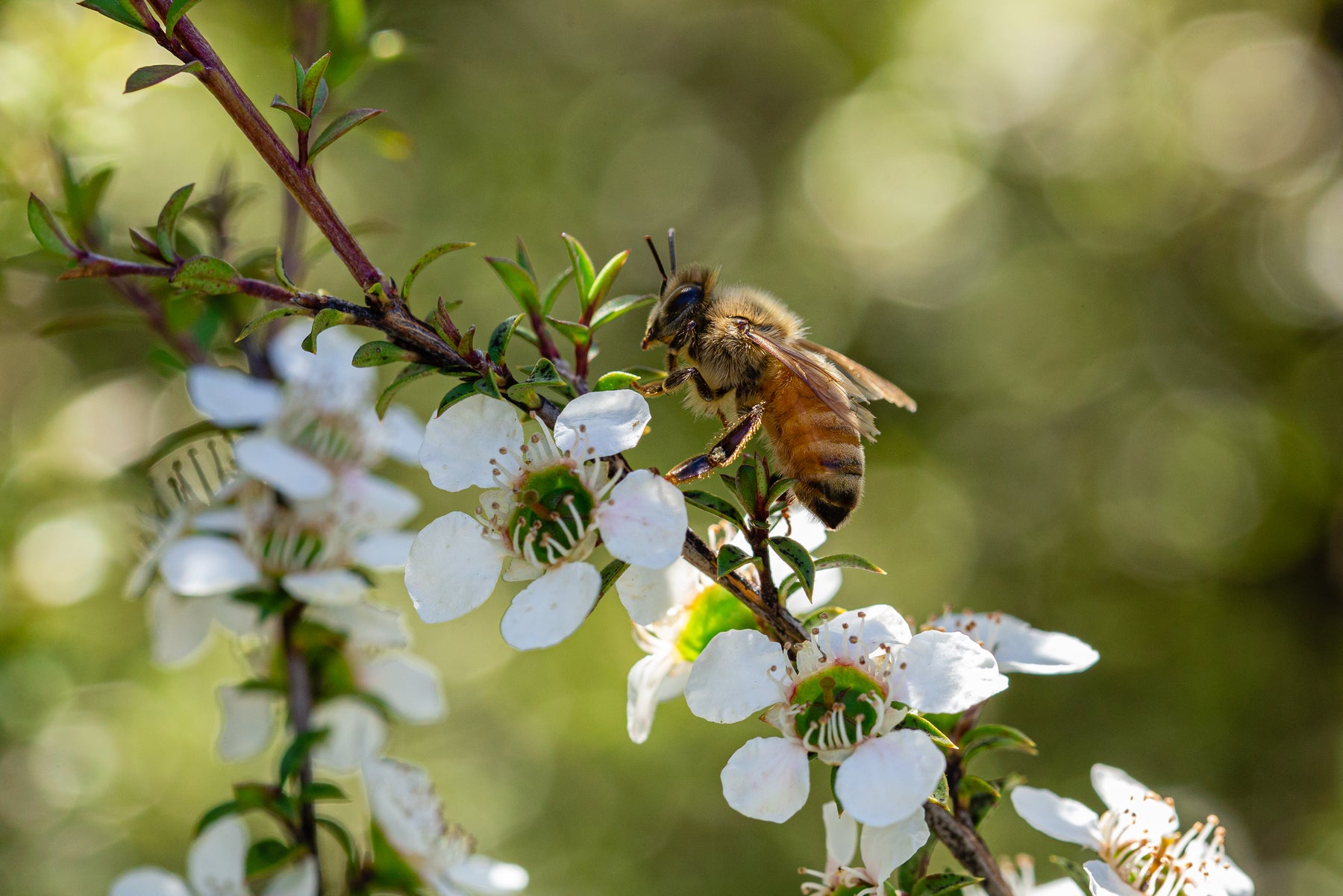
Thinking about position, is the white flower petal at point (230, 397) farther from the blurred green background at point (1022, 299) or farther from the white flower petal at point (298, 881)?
the blurred green background at point (1022, 299)

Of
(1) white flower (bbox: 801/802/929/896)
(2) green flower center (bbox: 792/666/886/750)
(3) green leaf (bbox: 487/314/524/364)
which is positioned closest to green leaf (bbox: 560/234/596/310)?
(3) green leaf (bbox: 487/314/524/364)

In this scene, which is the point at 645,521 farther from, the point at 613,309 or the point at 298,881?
the point at 298,881

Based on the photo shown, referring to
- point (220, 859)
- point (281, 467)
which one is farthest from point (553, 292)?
point (220, 859)

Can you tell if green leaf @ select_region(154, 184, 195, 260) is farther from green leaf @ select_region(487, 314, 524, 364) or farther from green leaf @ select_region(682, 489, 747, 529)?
green leaf @ select_region(682, 489, 747, 529)

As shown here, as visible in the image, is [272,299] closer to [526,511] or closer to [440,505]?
[526,511]

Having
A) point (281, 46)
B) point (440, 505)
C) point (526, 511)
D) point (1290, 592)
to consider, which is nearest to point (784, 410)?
point (526, 511)

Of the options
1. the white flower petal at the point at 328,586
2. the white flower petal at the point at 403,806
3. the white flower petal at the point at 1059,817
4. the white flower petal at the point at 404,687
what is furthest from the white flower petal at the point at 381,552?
the white flower petal at the point at 1059,817
